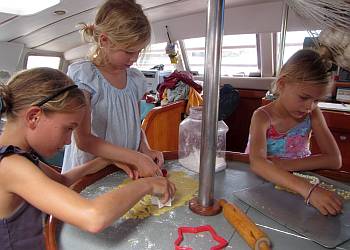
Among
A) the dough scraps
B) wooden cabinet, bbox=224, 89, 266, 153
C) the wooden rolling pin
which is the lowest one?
wooden cabinet, bbox=224, 89, 266, 153

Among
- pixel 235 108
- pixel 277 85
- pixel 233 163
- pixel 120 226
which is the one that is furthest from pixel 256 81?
pixel 120 226

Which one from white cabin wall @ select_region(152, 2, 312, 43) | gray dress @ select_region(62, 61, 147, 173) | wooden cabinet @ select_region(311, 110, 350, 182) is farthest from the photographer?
white cabin wall @ select_region(152, 2, 312, 43)

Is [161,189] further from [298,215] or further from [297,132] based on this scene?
[297,132]

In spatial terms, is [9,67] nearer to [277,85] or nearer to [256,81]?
[256,81]

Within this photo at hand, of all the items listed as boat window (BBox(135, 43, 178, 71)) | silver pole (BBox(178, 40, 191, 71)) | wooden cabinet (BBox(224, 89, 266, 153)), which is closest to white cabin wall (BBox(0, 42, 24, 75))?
boat window (BBox(135, 43, 178, 71))

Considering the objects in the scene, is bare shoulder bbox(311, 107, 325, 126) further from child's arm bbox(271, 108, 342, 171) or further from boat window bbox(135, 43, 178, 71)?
boat window bbox(135, 43, 178, 71)

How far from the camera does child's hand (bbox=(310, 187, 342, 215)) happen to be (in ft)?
2.34

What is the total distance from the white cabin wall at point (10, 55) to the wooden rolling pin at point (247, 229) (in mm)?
3433

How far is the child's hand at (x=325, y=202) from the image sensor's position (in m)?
0.71

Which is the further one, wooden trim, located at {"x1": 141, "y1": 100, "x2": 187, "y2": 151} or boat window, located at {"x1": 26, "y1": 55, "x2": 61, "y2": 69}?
boat window, located at {"x1": 26, "y1": 55, "x2": 61, "y2": 69}

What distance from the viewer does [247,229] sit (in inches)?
A: 23.4

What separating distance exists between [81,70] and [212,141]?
1.89ft

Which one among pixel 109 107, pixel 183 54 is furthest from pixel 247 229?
pixel 183 54

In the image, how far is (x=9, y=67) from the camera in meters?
3.72
